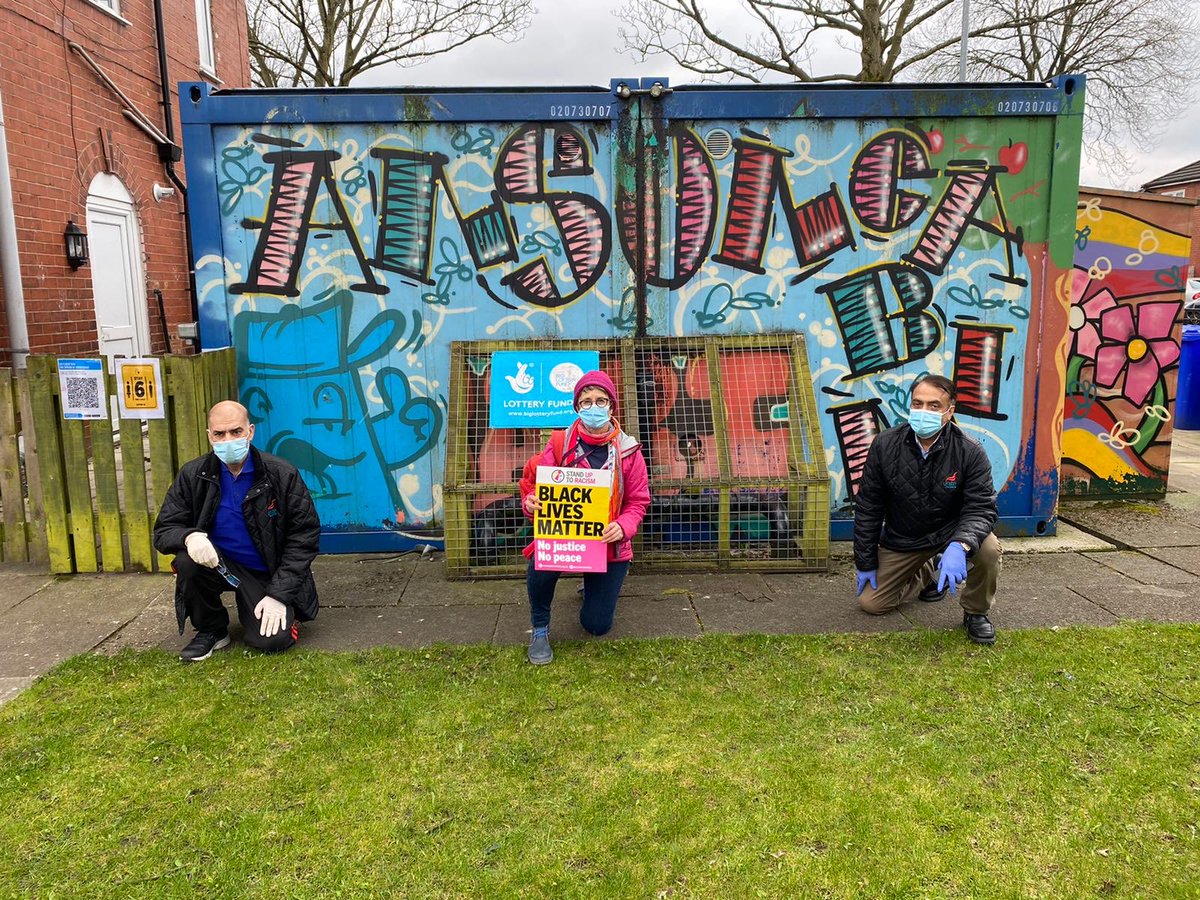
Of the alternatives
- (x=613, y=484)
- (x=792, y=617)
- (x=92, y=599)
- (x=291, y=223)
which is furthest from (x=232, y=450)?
(x=792, y=617)

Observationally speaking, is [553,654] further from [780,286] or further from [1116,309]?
[1116,309]

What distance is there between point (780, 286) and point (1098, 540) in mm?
2981

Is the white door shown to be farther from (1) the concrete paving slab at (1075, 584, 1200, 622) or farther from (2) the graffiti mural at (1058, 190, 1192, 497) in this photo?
(1) the concrete paving slab at (1075, 584, 1200, 622)

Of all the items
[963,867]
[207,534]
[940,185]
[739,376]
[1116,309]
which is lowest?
[963,867]

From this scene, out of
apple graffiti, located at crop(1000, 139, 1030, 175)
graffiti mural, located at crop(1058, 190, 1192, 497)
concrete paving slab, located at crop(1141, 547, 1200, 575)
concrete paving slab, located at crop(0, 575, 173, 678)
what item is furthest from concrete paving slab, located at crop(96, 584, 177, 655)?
graffiti mural, located at crop(1058, 190, 1192, 497)

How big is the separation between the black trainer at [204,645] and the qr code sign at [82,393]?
194cm

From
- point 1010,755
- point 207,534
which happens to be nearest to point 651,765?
point 1010,755

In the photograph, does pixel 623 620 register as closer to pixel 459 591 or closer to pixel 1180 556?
pixel 459 591

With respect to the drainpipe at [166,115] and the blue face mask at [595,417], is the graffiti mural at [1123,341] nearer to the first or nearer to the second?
the blue face mask at [595,417]

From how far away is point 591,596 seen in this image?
4.44m

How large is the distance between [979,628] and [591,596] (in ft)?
6.65

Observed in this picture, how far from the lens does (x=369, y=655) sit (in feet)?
14.1

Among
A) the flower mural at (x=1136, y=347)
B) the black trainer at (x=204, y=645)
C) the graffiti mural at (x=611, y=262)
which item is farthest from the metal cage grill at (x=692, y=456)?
the flower mural at (x=1136, y=347)

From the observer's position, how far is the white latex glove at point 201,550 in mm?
4133
